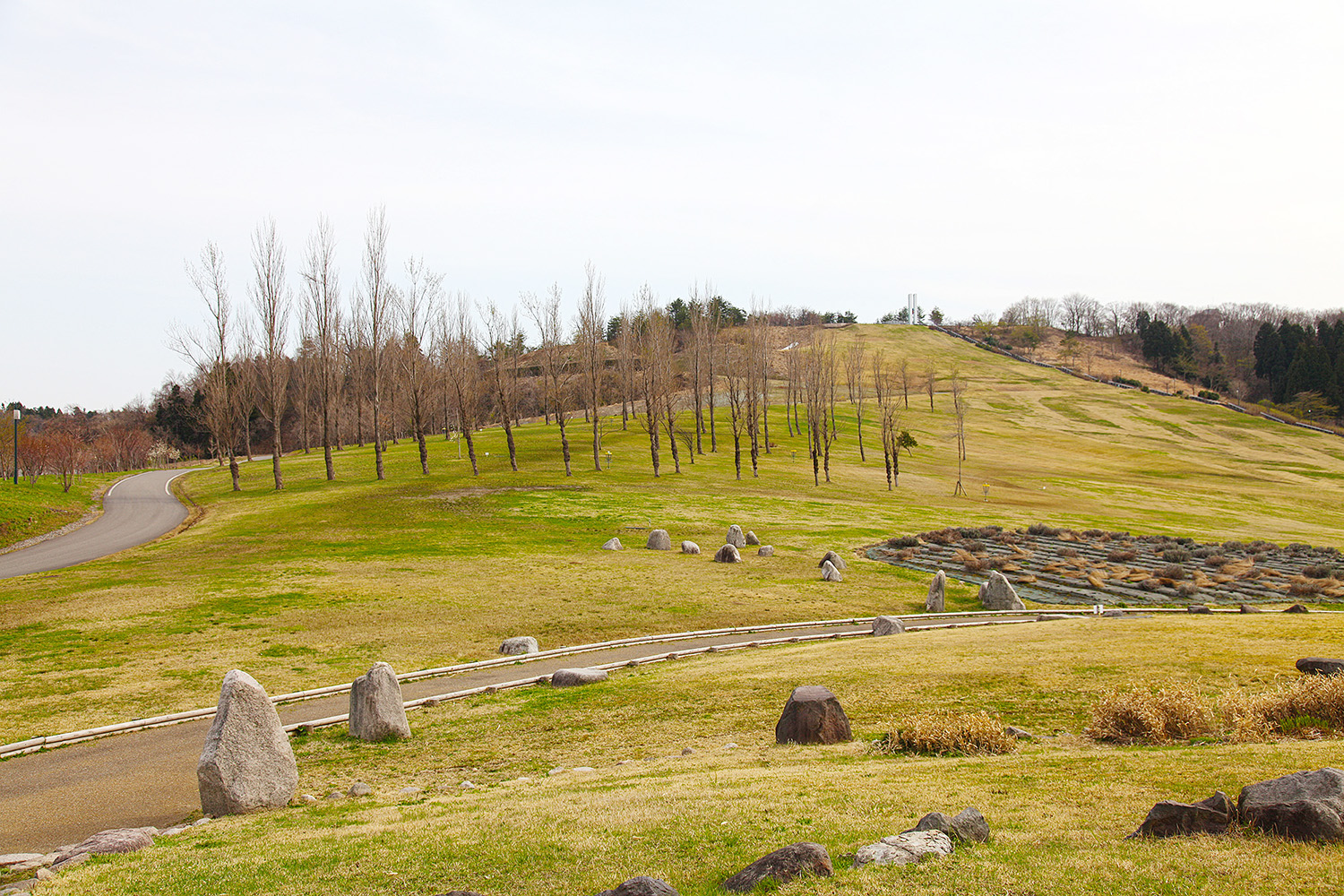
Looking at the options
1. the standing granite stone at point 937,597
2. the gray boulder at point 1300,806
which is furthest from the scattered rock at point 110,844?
the standing granite stone at point 937,597

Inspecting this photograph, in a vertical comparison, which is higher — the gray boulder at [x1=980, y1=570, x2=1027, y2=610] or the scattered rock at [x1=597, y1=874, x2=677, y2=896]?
the scattered rock at [x1=597, y1=874, x2=677, y2=896]

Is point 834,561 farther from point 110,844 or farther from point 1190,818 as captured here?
point 110,844

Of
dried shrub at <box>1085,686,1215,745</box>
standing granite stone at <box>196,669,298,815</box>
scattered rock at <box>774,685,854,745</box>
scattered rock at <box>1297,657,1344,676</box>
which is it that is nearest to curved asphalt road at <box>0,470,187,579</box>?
standing granite stone at <box>196,669,298,815</box>

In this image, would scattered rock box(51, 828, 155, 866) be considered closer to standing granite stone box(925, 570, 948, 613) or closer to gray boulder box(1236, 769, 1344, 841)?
gray boulder box(1236, 769, 1344, 841)

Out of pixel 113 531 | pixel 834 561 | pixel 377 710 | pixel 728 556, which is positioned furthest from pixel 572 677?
pixel 113 531

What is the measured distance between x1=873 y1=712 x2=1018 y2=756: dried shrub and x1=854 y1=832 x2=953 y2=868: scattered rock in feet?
15.3

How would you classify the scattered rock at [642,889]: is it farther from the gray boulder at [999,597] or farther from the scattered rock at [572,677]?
the gray boulder at [999,597]

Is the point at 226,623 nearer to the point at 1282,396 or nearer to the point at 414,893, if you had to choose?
the point at 414,893

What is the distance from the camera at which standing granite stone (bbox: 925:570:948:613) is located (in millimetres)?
30031

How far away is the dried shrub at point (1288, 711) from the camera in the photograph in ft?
40.0

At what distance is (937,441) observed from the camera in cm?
10944

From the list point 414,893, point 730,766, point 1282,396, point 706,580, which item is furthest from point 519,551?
point 1282,396

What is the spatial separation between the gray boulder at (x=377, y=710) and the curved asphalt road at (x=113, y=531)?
2899 cm

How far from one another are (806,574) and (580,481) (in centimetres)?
2962
